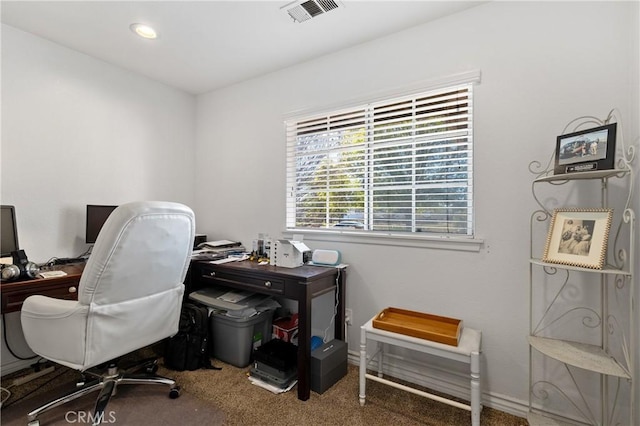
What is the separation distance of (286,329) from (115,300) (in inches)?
50.0

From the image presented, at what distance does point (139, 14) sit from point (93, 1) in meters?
0.25

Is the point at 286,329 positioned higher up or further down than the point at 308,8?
further down

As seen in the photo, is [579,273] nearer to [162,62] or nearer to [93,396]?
[93,396]

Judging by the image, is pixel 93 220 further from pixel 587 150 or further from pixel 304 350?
pixel 587 150

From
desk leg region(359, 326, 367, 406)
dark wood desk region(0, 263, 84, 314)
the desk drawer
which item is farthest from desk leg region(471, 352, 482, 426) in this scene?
dark wood desk region(0, 263, 84, 314)

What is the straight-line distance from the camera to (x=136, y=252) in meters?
1.53

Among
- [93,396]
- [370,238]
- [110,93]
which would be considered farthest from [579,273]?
[110,93]

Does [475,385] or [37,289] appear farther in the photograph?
[37,289]

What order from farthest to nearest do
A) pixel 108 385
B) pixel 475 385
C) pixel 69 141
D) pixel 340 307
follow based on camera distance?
pixel 69 141 < pixel 340 307 < pixel 108 385 < pixel 475 385

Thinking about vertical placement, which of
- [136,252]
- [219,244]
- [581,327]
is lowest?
[581,327]

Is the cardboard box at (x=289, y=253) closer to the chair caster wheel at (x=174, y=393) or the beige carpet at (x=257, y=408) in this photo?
the beige carpet at (x=257, y=408)

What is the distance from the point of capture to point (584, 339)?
1610 mm

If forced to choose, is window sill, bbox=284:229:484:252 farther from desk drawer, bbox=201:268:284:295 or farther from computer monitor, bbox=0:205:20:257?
computer monitor, bbox=0:205:20:257

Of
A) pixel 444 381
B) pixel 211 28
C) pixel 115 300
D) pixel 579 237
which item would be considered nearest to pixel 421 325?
pixel 444 381
